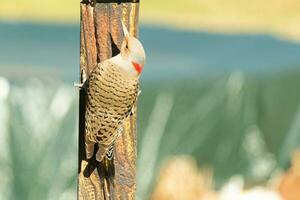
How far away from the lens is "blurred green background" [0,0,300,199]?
2881 mm

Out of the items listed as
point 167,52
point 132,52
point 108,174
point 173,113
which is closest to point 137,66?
point 132,52

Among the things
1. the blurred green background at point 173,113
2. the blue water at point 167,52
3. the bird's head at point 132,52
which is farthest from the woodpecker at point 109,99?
the blue water at point 167,52

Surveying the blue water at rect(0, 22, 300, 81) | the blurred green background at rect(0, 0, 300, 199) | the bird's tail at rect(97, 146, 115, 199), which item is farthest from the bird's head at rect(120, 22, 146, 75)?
the blue water at rect(0, 22, 300, 81)

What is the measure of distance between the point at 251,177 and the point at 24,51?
115 centimetres

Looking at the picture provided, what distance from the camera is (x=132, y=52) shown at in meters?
1.54

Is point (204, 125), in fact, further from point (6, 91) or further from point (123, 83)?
point (123, 83)

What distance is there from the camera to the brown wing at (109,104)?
1.60 m

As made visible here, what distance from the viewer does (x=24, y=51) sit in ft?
12.8

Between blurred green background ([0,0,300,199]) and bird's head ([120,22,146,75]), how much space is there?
1.26 metres

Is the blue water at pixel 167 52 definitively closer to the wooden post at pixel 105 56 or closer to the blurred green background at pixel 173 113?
the blurred green background at pixel 173 113

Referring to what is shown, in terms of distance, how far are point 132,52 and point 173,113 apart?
157cm

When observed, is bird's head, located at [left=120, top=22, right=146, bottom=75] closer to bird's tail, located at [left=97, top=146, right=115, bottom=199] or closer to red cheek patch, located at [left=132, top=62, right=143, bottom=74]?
red cheek patch, located at [left=132, top=62, right=143, bottom=74]

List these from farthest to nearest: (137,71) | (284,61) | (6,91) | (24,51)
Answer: (24,51) → (284,61) → (6,91) → (137,71)

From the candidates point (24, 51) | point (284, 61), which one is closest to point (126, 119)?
point (284, 61)
